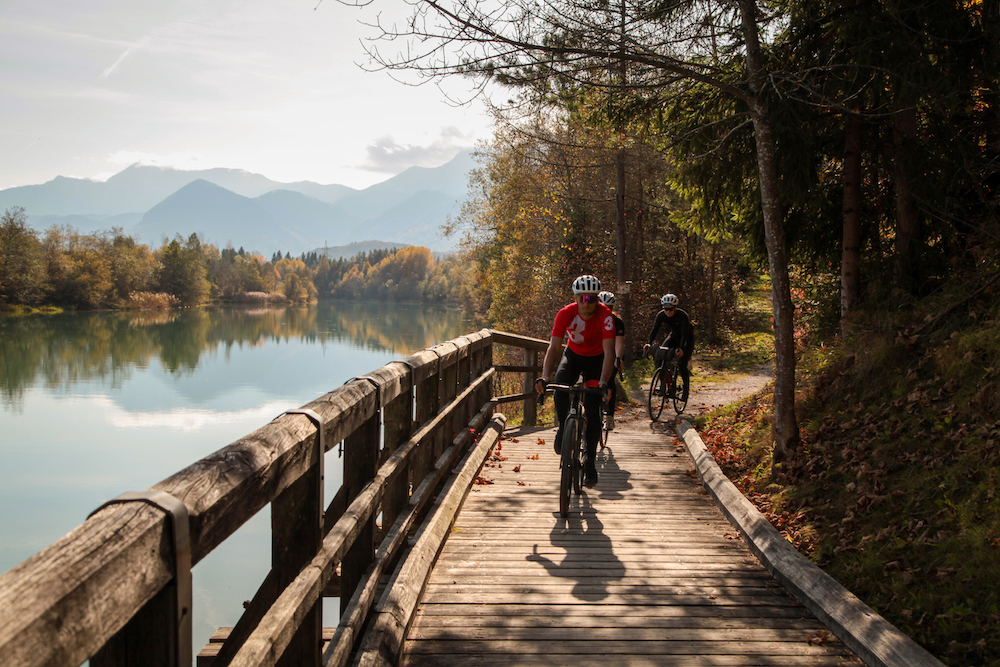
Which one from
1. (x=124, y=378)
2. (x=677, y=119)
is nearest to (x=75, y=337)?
Result: (x=124, y=378)

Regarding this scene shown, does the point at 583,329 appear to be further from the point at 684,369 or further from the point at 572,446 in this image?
the point at 684,369

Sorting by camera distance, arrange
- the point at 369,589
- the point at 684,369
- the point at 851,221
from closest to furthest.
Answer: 1. the point at 369,589
2. the point at 851,221
3. the point at 684,369

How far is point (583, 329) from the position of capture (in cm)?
640

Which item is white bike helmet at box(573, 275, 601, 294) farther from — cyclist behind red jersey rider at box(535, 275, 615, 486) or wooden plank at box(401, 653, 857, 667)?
wooden plank at box(401, 653, 857, 667)

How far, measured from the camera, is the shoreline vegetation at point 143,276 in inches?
2744

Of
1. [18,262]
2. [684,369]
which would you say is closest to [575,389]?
[684,369]

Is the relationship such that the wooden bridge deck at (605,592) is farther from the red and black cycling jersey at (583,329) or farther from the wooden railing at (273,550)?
the red and black cycling jersey at (583,329)

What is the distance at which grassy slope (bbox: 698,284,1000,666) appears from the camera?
161 inches

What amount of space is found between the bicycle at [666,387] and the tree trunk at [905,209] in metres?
3.32

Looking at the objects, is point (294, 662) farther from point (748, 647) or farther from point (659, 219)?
point (659, 219)

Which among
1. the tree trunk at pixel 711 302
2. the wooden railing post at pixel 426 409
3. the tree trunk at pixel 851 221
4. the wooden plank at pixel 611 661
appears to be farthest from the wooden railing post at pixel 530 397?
the tree trunk at pixel 711 302

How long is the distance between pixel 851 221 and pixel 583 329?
4320 mm

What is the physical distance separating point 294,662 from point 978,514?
14.3ft

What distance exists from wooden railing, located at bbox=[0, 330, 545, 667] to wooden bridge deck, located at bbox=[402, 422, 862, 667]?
289 millimetres
